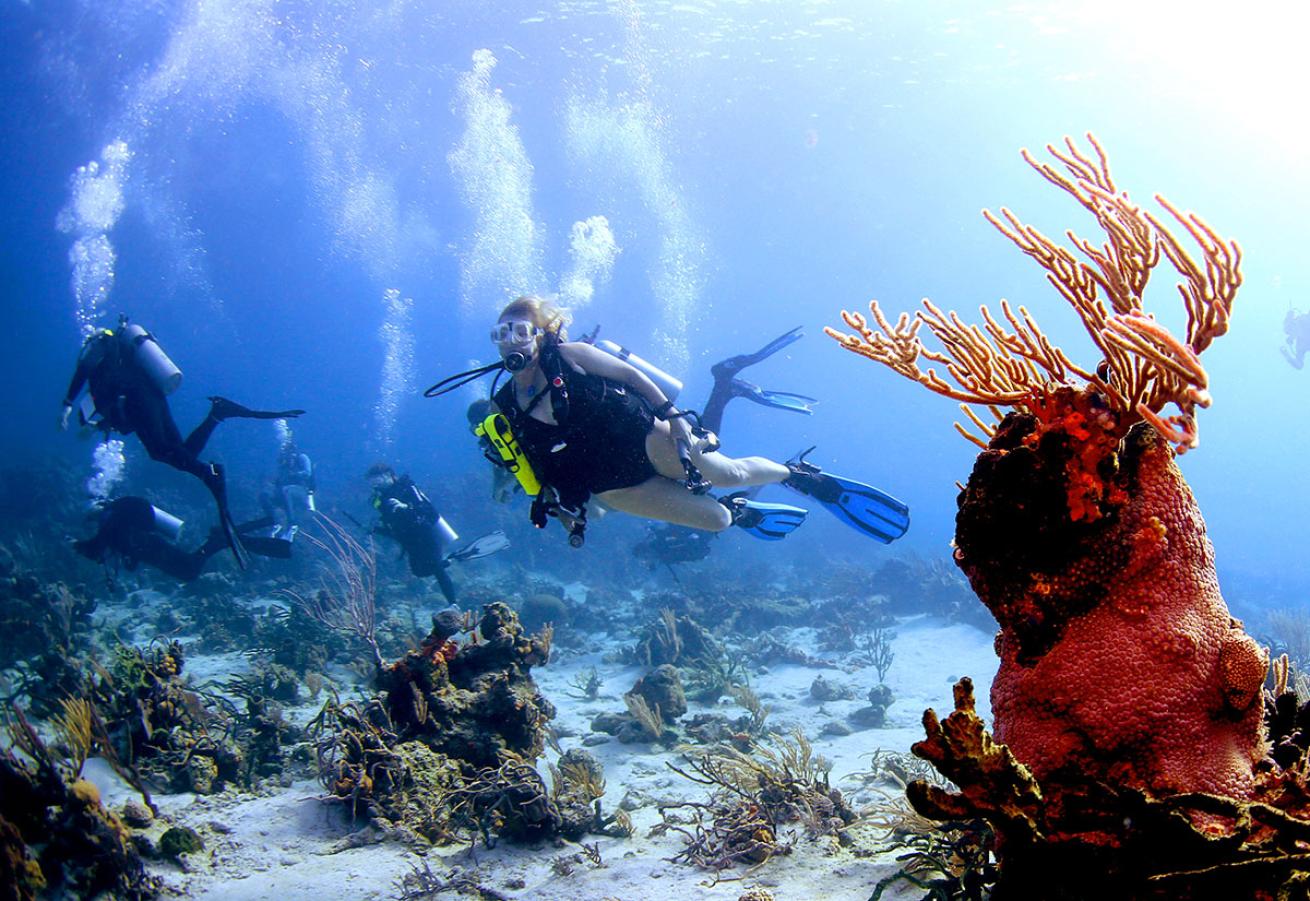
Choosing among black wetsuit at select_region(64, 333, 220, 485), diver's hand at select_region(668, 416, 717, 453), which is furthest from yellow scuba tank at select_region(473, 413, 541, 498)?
black wetsuit at select_region(64, 333, 220, 485)

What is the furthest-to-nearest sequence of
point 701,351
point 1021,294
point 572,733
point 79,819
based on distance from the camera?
point 701,351, point 1021,294, point 572,733, point 79,819

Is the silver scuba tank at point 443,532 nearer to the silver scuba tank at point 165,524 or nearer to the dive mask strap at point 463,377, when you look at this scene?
the silver scuba tank at point 165,524

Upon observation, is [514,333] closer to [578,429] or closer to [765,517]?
[578,429]

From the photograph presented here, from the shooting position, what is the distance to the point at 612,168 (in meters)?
59.8

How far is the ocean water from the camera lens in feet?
109

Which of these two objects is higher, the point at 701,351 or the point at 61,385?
the point at 701,351

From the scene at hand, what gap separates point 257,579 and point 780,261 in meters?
74.3

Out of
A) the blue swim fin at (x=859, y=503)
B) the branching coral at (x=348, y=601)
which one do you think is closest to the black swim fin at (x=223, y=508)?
the branching coral at (x=348, y=601)

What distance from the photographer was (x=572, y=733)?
301 inches

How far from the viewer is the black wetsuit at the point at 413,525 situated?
34.6ft

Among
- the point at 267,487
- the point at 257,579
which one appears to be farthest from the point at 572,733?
the point at 267,487

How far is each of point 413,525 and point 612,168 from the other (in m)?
56.4

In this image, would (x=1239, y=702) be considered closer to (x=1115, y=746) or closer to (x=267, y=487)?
(x=1115, y=746)

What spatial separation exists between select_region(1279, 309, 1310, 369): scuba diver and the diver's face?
1151 inches
